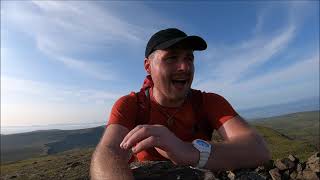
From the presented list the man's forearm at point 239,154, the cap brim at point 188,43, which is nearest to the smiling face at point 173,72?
the cap brim at point 188,43

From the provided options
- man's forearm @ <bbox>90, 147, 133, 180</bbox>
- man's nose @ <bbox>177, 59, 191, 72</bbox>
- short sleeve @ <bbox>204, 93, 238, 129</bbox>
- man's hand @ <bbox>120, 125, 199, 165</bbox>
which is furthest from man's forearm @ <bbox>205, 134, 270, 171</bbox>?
man's nose @ <bbox>177, 59, 191, 72</bbox>

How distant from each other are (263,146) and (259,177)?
54 cm

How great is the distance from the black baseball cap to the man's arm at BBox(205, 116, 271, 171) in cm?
161

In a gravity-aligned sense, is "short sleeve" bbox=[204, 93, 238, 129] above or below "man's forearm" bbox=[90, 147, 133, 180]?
above

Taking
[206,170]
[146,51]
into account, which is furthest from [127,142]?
[146,51]

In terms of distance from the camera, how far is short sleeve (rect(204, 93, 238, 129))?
679 centimetres

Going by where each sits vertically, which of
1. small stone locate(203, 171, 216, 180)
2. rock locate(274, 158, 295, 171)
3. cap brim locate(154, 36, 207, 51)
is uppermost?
cap brim locate(154, 36, 207, 51)

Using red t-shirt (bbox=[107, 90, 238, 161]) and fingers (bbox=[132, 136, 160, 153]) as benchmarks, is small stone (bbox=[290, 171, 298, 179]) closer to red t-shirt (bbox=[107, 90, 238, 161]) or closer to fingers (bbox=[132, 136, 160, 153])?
red t-shirt (bbox=[107, 90, 238, 161])

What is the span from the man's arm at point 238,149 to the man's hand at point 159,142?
0.48m

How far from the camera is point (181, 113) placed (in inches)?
274

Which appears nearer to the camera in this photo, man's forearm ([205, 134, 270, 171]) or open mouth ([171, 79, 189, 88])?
man's forearm ([205, 134, 270, 171])

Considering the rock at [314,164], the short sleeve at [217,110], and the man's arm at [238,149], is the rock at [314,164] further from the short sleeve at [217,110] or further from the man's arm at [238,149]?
the man's arm at [238,149]

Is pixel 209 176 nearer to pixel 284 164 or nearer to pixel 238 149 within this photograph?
pixel 238 149

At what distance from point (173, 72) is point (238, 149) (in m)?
1.90
